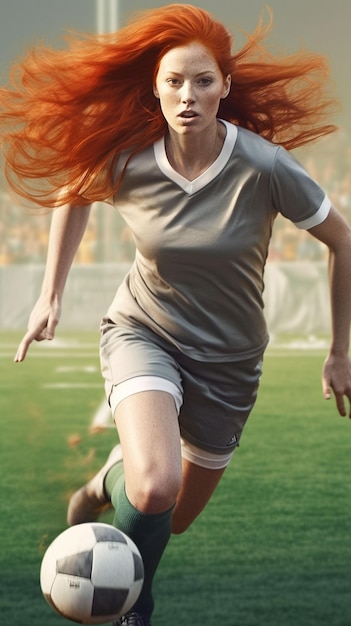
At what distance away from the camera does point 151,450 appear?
2789mm

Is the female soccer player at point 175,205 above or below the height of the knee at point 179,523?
above

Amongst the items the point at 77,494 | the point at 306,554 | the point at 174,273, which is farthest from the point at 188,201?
the point at 306,554

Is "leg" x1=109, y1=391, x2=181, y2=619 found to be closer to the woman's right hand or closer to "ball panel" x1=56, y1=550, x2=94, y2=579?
"ball panel" x1=56, y1=550, x2=94, y2=579

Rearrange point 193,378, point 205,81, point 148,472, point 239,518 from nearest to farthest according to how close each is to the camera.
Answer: point 148,472 → point 205,81 → point 193,378 → point 239,518

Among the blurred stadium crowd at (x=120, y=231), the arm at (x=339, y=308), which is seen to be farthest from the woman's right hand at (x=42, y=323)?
the blurred stadium crowd at (x=120, y=231)

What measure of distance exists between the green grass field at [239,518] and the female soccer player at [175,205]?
0.44 metres

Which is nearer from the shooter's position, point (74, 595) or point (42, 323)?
point (74, 595)

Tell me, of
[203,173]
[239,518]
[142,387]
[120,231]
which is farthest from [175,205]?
[120,231]

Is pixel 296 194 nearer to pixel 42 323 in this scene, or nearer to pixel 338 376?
pixel 338 376

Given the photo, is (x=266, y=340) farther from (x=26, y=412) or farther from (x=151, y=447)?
(x=26, y=412)

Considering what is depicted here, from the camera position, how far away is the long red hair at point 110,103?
10.4 feet

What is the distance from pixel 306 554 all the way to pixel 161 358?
1421 millimetres

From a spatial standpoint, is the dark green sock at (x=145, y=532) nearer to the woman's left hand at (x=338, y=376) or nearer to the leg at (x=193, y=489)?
the leg at (x=193, y=489)

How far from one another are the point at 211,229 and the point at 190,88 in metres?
0.35
